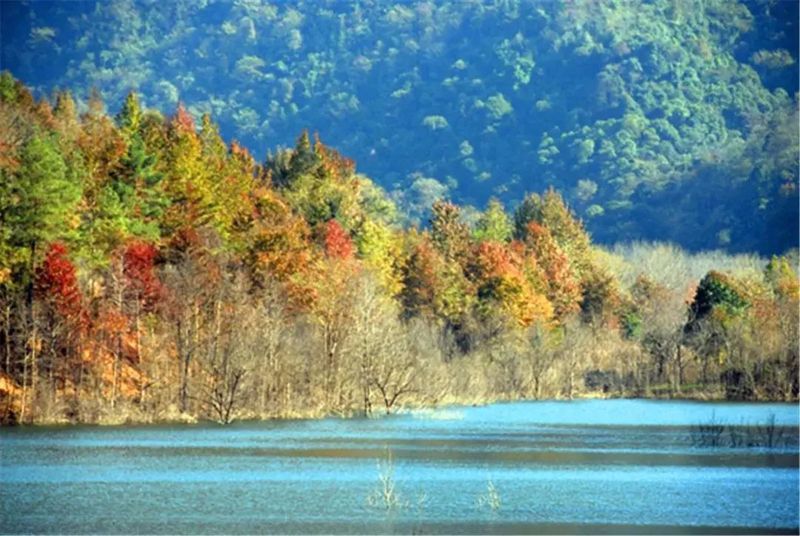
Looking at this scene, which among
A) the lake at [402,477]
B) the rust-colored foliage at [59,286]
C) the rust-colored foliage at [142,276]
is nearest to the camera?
the lake at [402,477]

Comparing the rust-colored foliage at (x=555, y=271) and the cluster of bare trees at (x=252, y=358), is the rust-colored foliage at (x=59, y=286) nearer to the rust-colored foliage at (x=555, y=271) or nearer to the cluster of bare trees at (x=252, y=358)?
the cluster of bare trees at (x=252, y=358)

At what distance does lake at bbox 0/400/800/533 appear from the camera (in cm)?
3250

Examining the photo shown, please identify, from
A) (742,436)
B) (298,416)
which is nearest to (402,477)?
(742,436)

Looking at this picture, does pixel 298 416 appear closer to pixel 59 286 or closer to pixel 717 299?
pixel 59 286

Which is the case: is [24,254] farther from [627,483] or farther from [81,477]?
[627,483]

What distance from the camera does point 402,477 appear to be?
40438 millimetres

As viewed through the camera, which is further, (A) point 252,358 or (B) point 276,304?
(B) point 276,304

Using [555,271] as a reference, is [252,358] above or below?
below

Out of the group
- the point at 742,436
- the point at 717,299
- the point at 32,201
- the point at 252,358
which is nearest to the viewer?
the point at 742,436

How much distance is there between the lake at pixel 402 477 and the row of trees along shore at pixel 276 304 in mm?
4072

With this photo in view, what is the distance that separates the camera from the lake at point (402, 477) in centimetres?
3250

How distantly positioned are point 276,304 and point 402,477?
95.0ft

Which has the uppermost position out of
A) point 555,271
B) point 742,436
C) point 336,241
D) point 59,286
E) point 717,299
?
point 555,271

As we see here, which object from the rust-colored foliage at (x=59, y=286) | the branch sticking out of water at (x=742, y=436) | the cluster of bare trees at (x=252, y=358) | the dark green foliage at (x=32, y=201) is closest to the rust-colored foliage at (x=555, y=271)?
the cluster of bare trees at (x=252, y=358)
